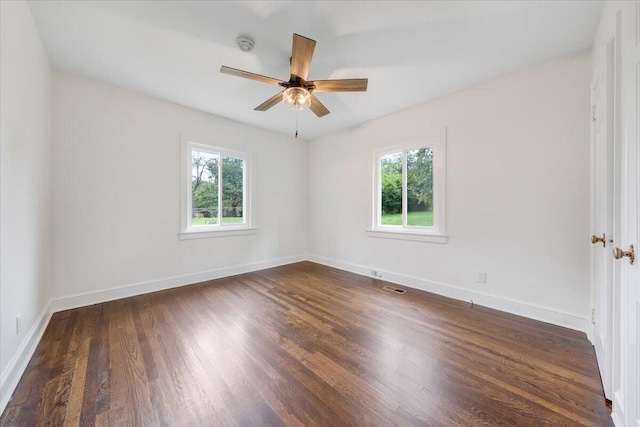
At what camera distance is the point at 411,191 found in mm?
3652

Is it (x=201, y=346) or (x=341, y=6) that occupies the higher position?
(x=341, y=6)

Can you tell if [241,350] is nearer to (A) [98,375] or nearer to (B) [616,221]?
(A) [98,375]

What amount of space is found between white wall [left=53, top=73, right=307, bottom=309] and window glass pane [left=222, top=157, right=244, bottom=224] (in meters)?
0.31

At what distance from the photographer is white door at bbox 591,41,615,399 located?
148 cm

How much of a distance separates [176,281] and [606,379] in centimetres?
442

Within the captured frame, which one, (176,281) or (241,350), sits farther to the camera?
(176,281)

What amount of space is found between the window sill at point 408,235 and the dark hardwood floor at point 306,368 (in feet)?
2.97

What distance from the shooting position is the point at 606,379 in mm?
1462

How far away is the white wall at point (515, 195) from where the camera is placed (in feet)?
7.57

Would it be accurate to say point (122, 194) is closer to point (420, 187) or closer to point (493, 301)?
point (420, 187)

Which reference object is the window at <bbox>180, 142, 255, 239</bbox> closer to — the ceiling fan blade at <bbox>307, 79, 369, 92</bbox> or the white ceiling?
the white ceiling

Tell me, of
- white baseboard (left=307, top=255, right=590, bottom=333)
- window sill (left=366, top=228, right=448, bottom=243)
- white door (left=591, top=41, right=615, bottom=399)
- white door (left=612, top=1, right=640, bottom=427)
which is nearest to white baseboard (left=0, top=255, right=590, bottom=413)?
white baseboard (left=307, top=255, right=590, bottom=333)

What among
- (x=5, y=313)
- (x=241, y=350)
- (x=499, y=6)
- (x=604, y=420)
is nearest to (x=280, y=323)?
(x=241, y=350)

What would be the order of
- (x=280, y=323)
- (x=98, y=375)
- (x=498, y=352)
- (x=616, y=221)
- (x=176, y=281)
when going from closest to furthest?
(x=616, y=221) < (x=98, y=375) < (x=498, y=352) < (x=280, y=323) < (x=176, y=281)
